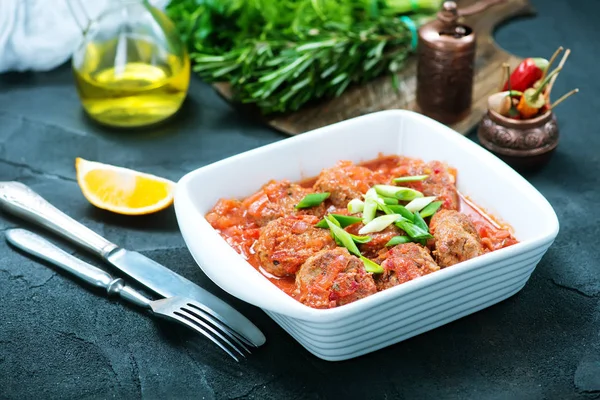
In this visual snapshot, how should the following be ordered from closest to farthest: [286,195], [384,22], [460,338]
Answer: [460,338] → [286,195] → [384,22]

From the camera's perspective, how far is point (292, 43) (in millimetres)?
4969

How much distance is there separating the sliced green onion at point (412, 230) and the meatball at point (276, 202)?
40 cm

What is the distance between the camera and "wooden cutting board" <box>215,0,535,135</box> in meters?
4.75

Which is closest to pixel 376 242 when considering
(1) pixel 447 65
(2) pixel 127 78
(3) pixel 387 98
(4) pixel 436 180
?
(4) pixel 436 180

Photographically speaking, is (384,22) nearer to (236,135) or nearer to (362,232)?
(236,135)

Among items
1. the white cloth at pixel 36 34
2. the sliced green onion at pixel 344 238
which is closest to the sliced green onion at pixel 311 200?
the sliced green onion at pixel 344 238

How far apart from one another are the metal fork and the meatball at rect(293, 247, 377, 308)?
0.33 metres

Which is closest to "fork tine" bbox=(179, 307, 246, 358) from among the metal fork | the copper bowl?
the metal fork

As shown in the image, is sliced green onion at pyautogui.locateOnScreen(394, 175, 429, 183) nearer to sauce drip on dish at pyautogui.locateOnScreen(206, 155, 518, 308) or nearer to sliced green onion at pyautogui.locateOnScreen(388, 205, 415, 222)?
sauce drip on dish at pyautogui.locateOnScreen(206, 155, 518, 308)

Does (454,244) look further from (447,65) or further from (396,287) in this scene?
(447,65)

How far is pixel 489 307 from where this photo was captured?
3352 mm

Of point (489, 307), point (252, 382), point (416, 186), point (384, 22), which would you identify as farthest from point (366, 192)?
point (384, 22)

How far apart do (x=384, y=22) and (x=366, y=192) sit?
1925 millimetres

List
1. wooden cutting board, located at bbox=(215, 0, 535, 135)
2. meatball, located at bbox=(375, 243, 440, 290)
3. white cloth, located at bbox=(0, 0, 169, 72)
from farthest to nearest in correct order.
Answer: white cloth, located at bbox=(0, 0, 169, 72)
wooden cutting board, located at bbox=(215, 0, 535, 135)
meatball, located at bbox=(375, 243, 440, 290)
